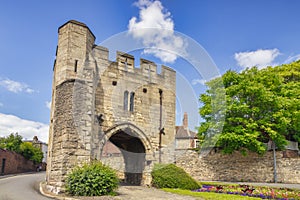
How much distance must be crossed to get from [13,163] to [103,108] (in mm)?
20886

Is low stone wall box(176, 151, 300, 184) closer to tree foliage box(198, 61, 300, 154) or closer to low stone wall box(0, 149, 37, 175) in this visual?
tree foliage box(198, 61, 300, 154)

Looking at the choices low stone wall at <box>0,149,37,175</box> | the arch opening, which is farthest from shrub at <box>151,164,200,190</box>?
low stone wall at <box>0,149,37,175</box>

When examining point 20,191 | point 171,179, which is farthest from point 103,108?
point 20,191

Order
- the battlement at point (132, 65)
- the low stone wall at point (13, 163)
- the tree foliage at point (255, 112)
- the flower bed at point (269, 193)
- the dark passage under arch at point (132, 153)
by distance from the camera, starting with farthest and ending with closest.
→ the low stone wall at point (13, 163)
the tree foliage at point (255, 112)
the dark passage under arch at point (132, 153)
the battlement at point (132, 65)
the flower bed at point (269, 193)

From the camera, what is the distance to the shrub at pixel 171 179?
12836 millimetres

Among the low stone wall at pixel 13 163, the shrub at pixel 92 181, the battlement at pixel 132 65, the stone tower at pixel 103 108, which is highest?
the battlement at pixel 132 65

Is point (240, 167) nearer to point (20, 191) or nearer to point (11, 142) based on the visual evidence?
point (20, 191)

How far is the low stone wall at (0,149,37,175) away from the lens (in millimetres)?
26141

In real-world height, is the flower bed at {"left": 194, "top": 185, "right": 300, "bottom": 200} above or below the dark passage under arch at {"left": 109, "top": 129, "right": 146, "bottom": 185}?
below

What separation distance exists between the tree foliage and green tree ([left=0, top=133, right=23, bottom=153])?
2463 cm

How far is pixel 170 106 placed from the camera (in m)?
16.2

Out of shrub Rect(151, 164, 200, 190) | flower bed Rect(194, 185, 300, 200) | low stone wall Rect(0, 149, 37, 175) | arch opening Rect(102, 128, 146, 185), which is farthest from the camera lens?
low stone wall Rect(0, 149, 37, 175)

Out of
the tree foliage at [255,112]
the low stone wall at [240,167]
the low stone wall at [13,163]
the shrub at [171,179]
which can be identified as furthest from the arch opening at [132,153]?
the low stone wall at [13,163]

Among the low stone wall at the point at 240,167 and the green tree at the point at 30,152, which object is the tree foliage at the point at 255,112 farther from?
the green tree at the point at 30,152
